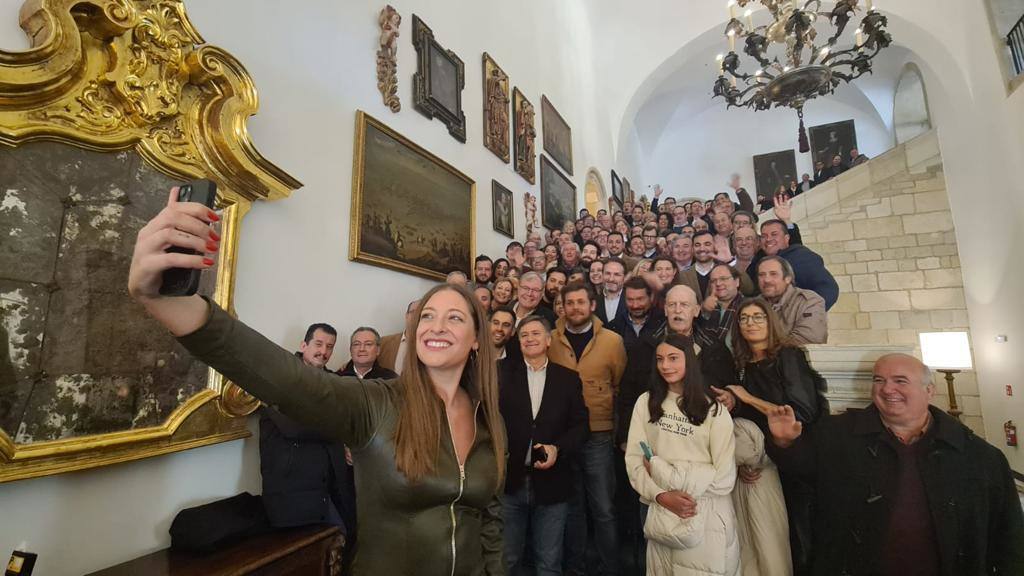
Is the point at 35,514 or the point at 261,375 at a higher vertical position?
the point at 261,375

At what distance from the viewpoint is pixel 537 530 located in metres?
2.90

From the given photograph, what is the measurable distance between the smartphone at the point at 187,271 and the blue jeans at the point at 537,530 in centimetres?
251

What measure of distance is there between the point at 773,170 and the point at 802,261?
16.4 m

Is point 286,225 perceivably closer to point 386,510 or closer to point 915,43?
point 386,510

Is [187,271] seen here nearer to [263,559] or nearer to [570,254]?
[263,559]

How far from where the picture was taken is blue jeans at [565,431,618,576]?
10.0 ft

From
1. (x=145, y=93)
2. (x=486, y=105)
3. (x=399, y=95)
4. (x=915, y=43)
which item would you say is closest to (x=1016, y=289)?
(x=915, y=43)

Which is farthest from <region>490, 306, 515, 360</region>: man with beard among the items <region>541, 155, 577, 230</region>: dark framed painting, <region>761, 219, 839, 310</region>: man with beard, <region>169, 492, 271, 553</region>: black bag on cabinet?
<region>541, 155, 577, 230</region>: dark framed painting

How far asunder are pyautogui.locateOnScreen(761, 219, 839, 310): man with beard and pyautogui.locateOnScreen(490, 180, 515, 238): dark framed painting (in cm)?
374

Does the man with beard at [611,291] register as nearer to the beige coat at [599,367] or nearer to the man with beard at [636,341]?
the man with beard at [636,341]

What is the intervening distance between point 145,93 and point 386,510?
8.77ft

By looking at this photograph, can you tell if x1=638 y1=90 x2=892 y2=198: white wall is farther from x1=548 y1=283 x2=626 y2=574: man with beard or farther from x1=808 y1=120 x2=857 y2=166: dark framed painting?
x1=548 y1=283 x2=626 y2=574: man with beard

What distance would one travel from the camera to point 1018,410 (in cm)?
638

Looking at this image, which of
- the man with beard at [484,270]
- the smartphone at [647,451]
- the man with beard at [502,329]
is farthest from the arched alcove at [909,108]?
the smartphone at [647,451]
